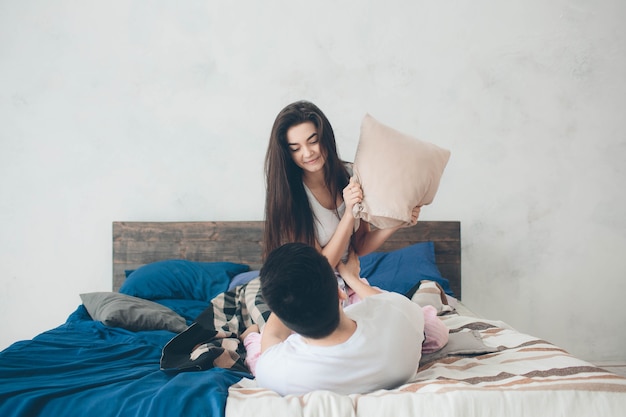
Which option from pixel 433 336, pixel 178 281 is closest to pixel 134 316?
pixel 178 281

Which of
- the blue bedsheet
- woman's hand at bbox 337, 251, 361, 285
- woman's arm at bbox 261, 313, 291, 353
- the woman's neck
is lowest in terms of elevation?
the blue bedsheet

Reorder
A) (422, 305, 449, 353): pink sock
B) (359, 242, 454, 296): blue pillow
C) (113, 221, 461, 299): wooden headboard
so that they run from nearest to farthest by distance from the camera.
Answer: (422, 305, 449, 353): pink sock < (359, 242, 454, 296): blue pillow < (113, 221, 461, 299): wooden headboard

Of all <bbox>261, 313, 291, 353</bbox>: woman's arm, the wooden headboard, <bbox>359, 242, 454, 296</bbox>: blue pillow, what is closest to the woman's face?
<bbox>261, 313, 291, 353</bbox>: woman's arm

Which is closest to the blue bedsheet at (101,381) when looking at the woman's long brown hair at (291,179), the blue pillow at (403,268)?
the woman's long brown hair at (291,179)

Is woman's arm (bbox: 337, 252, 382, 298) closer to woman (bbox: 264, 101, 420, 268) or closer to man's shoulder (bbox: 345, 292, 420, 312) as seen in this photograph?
woman (bbox: 264, 101, 420, 268)

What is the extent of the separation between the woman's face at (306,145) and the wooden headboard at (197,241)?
4.97ft

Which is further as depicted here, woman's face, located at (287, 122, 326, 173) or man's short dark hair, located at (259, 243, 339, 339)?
woman's face, located at (287, 122, 326, 173)

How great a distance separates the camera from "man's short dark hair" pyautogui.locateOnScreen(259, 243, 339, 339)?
43.3 inches

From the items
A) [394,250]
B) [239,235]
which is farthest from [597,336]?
[239,235]

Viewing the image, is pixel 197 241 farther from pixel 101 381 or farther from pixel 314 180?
pixel 101 381

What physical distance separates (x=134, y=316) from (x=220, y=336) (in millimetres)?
523

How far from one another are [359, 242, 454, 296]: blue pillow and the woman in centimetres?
82

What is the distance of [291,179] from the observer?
179 cm

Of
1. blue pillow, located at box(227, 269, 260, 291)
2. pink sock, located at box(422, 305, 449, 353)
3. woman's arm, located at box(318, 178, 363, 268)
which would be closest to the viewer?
pink sock, located at box(422, 305, 449, 353)
